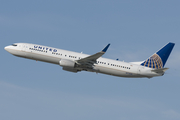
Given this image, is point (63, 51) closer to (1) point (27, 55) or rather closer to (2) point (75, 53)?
(2) point (75, 53)

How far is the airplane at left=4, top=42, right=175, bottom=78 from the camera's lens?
59494 millimetres

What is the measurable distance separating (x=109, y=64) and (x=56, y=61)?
11697mm

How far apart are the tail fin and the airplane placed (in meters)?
1.61

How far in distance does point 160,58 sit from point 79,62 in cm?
1985

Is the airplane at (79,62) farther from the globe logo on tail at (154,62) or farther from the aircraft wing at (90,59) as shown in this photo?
the globe logo on tail at (154,62)

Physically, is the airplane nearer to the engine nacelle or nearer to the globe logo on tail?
the engine nacelle

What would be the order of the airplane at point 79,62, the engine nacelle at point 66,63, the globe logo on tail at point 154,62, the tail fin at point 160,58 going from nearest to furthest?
the engine nacelle at point 66,63
the airplane at point 79,62
the globe logo on tail at point 154,62
the tail fin at point 160,58

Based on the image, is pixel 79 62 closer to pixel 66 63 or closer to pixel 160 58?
pixel 66 63

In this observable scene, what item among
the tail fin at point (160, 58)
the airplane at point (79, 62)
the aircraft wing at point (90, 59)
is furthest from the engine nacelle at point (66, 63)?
the tail fin at point (160, 58)

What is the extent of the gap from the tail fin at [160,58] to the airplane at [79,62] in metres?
1.61

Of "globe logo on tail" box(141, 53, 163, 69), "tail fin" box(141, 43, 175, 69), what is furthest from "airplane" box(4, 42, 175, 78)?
"tail fin" box(141, 43, 175, 69)

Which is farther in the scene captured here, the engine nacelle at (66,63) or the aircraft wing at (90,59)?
the engine nacelle at (66,63)

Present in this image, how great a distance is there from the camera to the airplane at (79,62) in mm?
59494

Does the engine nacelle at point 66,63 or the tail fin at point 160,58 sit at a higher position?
the tail fin at point 160,58
